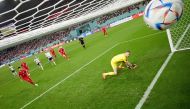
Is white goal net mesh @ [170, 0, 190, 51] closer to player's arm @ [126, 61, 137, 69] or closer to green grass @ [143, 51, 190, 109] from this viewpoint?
green grass @ [143, 51, 190, 109]

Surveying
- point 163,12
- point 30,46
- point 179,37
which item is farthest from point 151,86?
point 30,46

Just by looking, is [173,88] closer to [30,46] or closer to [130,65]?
[130,65]

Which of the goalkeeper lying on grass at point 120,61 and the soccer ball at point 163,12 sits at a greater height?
the soccer ball at point 163,12

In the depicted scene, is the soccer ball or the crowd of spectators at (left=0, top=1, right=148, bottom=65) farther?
the crowd of spectators at (left=0, top=1, right=148, bottom=65)

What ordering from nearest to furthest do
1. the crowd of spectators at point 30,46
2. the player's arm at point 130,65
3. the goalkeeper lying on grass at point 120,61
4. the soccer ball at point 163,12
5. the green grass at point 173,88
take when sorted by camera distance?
the soccer ball at point 163,12, the green grass at point 173,88, the goalkeeper lying on grass at point 120,61, the player's arm at point 130,65, the crowd of spectators at point 30,46

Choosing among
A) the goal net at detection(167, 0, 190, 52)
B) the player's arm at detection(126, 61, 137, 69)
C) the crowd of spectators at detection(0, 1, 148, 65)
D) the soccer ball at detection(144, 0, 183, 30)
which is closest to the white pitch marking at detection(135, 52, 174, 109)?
the goal net at detection(167, 0, 190, 52)

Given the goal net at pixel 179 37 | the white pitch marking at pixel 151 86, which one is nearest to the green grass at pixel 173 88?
the white pitch marking at pixel 151 86

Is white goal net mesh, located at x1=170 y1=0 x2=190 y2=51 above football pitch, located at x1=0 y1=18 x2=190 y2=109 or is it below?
above

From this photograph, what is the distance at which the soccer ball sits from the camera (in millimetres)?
5172

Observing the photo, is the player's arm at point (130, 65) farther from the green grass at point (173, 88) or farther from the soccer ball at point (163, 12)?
the soccer ball at point (163, 12)

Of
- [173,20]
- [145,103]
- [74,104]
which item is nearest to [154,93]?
[145,103]

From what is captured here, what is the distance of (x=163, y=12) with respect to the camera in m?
5.20

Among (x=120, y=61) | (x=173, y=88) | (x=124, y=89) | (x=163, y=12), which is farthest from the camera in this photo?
(x=120, y=61)

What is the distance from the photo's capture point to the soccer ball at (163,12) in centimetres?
517
